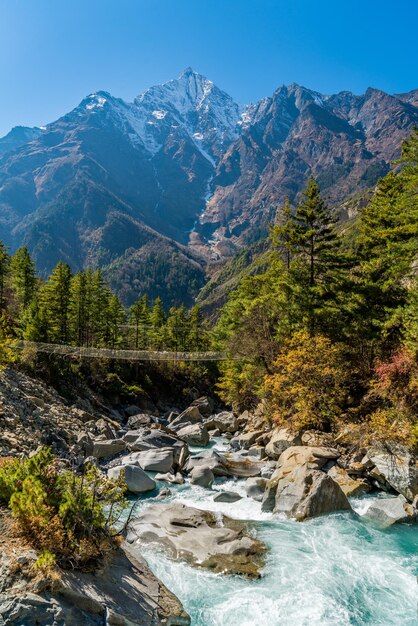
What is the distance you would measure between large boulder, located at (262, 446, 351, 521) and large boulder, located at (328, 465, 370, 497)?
2.81ft

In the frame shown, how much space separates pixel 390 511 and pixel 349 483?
204cm

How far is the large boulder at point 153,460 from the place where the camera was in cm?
1856

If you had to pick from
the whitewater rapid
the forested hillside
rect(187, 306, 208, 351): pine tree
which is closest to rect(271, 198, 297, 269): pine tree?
the forested hillside

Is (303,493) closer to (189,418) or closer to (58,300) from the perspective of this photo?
(189,418)

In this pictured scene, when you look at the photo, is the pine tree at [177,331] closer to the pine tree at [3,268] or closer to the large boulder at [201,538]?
the pine tree at [3,268]

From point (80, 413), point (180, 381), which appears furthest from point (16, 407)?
point (180, 381)

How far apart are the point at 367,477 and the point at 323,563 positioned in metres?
5.72

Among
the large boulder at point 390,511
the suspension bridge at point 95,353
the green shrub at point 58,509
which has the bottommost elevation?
the large boulder at point 390,511

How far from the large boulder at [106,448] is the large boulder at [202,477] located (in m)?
5.51

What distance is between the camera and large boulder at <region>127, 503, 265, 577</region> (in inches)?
389

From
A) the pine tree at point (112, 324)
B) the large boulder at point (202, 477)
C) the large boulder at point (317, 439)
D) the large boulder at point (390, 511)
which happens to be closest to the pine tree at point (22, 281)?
the pine tree at point (112, 324)

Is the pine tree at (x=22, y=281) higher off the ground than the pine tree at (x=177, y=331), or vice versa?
the pine tree at (x=22, y=281)

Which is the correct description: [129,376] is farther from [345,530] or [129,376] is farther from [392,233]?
[345,530]

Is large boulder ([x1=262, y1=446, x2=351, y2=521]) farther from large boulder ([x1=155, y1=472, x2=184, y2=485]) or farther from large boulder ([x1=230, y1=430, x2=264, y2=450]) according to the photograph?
large boulder ([x1=230, y1=430, x2=264, y2=450])
